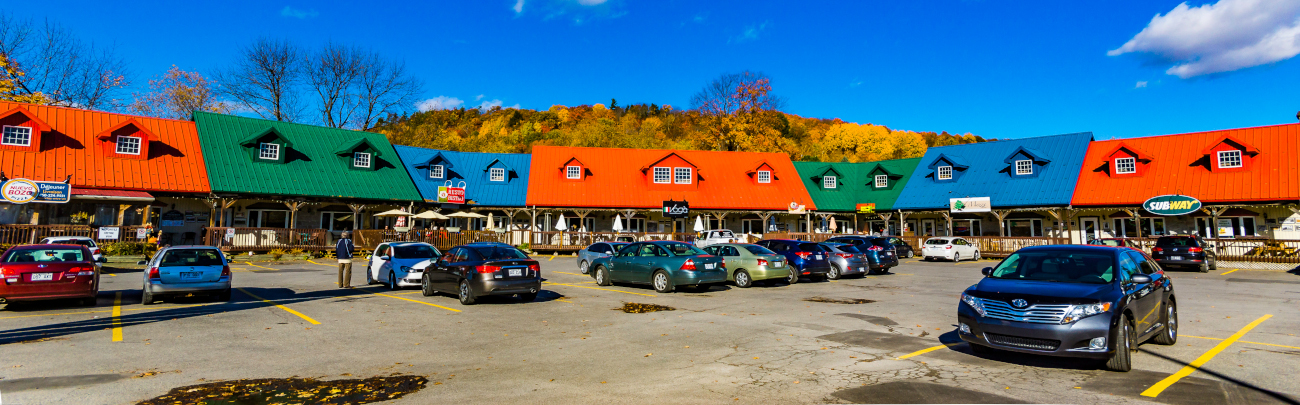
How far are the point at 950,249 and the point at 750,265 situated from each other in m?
18.4

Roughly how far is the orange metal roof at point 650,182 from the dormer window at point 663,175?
1.05ft

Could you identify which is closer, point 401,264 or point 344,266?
point 401,264

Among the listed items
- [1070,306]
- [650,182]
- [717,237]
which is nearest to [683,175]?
[650,182]

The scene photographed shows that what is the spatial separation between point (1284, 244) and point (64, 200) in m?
52.5

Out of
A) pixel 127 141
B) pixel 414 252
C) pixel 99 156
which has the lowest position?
pixel 414 252

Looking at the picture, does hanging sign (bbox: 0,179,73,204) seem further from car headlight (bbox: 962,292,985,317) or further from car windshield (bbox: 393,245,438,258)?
car headlight (bbox: 962,292,985,317)

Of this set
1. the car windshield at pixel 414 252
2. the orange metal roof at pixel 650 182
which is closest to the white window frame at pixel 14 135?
the orange metal roof at pixel 650 182

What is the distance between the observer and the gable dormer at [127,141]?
30.1 metres

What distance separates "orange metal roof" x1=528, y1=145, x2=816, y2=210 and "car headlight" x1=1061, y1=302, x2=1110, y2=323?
3256 cm

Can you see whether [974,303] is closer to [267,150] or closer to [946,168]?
[267,150]

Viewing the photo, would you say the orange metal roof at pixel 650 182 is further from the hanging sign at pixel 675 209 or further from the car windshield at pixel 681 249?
the car windshield at pixel 681 249

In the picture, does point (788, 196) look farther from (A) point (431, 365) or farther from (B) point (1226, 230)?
(A) point (431, 365)

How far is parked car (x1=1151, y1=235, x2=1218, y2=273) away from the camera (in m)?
24.6

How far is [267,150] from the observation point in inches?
1337
